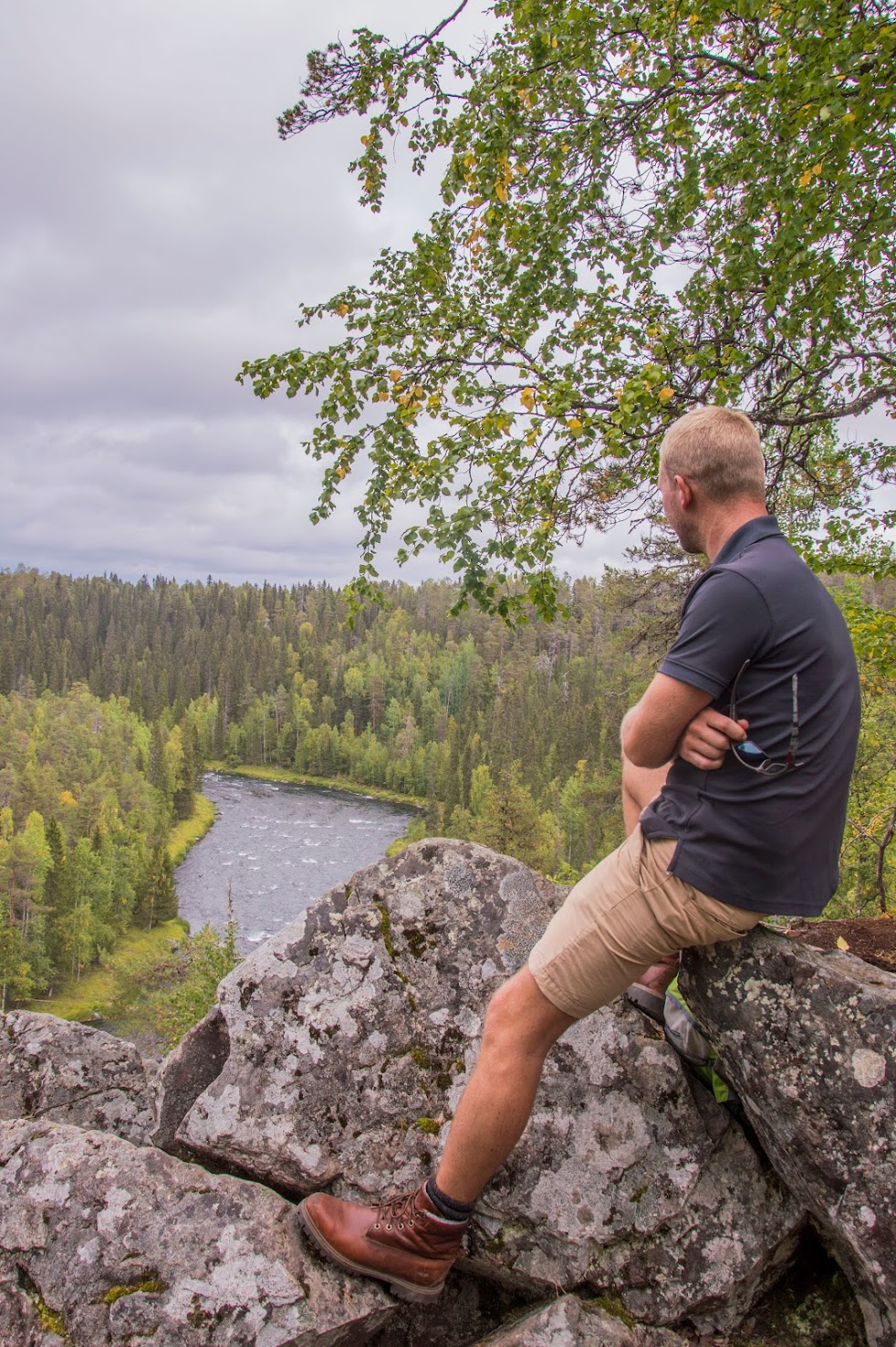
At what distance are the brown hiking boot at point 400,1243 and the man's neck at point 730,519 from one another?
3165mm

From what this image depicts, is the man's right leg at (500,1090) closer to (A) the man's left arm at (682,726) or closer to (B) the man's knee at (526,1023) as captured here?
(B) the man's knee at (526,1023)

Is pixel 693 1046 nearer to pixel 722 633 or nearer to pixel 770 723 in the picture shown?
pixel 770 723

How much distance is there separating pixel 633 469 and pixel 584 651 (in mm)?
142854

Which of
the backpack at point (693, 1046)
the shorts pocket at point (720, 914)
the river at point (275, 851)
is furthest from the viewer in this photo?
the river at point (275, 851)

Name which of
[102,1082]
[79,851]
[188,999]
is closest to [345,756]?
[79,851]

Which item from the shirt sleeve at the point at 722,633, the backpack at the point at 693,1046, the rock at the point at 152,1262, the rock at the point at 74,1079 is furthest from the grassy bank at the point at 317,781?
the shirt sleeve at the point at 722,633

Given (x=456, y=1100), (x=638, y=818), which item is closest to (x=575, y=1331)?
(x=456, y=1100)

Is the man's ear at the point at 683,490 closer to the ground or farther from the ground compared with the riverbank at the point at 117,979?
farther from the ground

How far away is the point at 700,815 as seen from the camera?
116 inches

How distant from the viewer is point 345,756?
123812 millimetres

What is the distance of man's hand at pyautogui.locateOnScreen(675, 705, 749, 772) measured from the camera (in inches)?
110

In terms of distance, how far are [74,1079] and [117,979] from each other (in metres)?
55.2

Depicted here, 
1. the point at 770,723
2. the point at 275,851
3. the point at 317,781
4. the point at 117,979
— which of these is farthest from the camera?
the point at 317,781

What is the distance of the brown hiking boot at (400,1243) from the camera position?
3.22 meters
